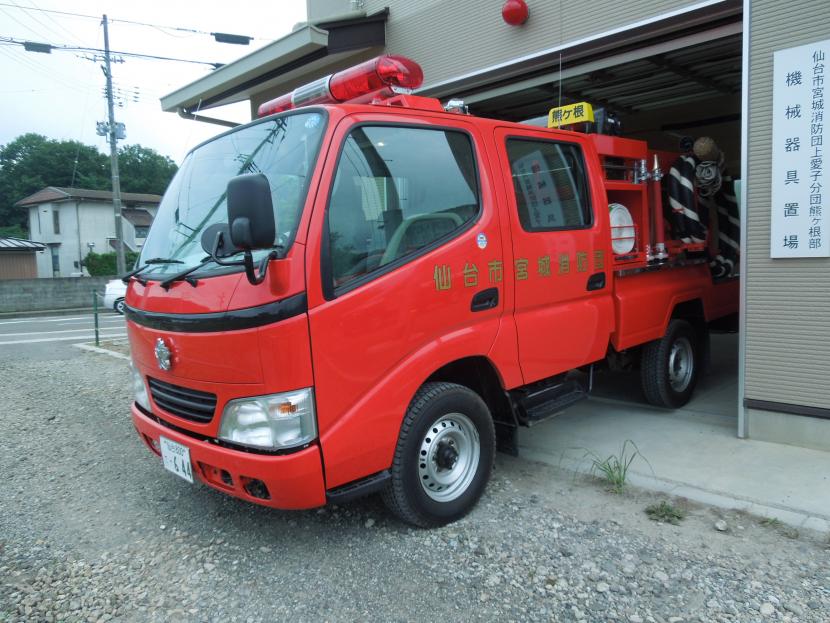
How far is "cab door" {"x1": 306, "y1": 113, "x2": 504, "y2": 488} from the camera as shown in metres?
2.71

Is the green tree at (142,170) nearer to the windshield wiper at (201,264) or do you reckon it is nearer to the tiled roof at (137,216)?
the tiled roof at (137,216)

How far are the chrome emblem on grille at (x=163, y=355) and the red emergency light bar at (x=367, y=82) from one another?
1749 mm

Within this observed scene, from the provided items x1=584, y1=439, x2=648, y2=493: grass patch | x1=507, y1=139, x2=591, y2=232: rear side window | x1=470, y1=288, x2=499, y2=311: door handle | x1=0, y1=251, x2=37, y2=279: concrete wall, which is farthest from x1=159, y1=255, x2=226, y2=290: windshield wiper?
x1=0, y1=251, x2=37, y2=279: concrete wall

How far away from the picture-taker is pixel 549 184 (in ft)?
12.8

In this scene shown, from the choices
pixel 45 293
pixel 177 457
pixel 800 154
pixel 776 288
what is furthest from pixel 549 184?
pixel 45 293

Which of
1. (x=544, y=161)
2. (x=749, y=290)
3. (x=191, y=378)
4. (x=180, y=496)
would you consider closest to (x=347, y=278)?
(x=191, y=378)

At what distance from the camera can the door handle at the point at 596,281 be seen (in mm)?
4082

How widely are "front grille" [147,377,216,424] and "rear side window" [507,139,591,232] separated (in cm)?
210

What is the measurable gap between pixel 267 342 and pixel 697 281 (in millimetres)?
4426

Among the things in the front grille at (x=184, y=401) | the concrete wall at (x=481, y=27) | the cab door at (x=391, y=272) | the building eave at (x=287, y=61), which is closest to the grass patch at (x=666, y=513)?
the cab door at (x=391, y=272)

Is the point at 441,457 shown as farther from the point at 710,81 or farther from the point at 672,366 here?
the point at 710,81

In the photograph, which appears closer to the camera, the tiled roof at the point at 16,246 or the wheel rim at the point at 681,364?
the wheel rim at the point at 681,364

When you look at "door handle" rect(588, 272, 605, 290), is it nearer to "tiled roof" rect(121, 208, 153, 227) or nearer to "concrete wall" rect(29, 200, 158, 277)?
"concrete wall" rect(29, 200, 158, 277)

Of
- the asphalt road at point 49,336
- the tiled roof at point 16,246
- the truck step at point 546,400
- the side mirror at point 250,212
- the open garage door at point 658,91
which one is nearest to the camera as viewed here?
the side mirror at point 250,212
